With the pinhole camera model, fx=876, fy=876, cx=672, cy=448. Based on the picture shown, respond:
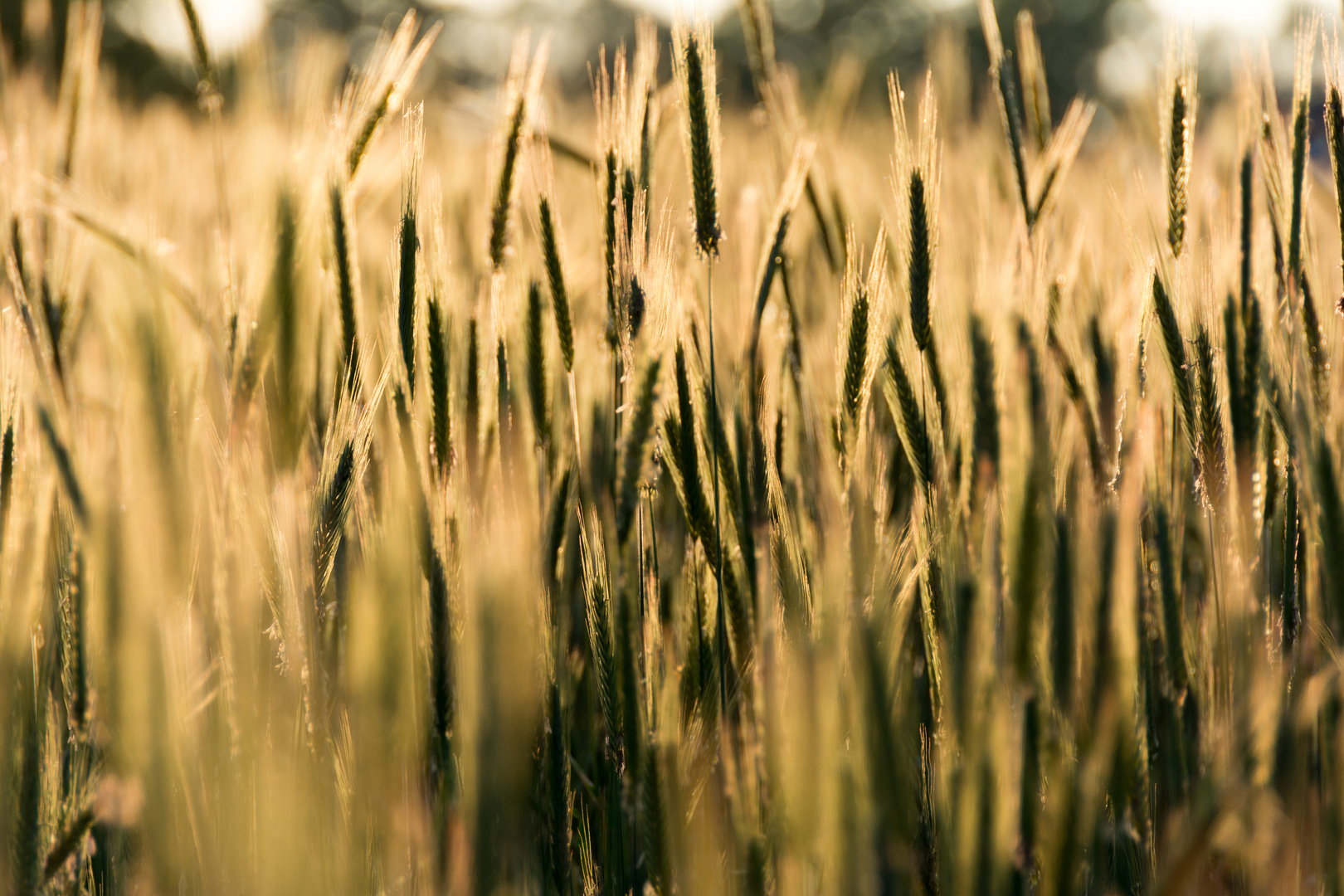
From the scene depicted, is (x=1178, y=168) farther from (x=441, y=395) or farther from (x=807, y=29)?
(x=807, y=29)

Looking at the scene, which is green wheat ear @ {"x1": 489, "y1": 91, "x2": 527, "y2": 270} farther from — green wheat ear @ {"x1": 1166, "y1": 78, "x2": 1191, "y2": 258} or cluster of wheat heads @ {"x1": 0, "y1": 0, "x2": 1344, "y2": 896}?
green wheat ear @ {"x1": 1166, "y1": 78, "x2": 1191, "y2": 258}

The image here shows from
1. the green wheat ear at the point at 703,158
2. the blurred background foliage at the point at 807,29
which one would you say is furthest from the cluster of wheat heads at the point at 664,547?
the blurred background foliage at the point at 807,29

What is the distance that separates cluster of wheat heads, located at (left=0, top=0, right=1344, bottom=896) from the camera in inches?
19.9

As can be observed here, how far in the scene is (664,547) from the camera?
0.96 meters

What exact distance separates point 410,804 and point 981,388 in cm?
48

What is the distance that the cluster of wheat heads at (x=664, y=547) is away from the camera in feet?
1.66

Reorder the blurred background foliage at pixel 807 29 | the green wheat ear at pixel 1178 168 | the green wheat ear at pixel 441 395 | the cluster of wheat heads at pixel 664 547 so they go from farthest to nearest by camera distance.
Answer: the blurred background foliage at pixel 807 29
the green wheat ear at pixel 1178 168
the green wheat ear at pixel 441 395
the cluster of wheat heads at pixel 664 547

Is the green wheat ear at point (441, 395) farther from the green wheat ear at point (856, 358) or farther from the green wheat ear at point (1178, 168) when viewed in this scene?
the green wheat ear at point (1178, 168)

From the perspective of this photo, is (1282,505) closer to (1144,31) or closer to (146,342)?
(146,342)

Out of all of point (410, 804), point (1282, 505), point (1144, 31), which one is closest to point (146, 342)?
point (410, 804)

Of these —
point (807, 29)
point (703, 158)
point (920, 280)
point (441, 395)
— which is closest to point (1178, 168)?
point (920, 280)

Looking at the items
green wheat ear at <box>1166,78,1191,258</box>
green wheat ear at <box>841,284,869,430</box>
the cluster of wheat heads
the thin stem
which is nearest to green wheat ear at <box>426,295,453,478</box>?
the cluster of wheat heads

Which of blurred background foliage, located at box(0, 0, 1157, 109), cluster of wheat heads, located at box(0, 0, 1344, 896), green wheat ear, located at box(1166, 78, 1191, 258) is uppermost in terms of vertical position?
blurred background foliage, located at box(0, 0, 1157, 109)

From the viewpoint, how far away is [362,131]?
2.95 feet
